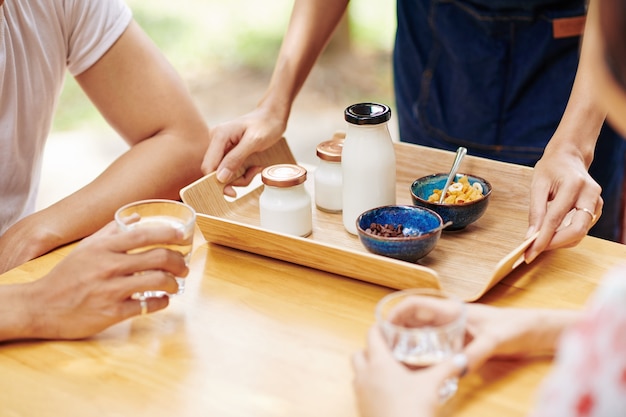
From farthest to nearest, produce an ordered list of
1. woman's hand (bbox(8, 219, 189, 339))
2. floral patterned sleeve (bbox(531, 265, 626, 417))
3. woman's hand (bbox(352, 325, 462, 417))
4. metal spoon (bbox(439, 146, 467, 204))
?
metal spoon (bbox(439, 146, 467, 204)) < woman's hand (bbox(8, 219, 189, 339)) < woman's hand (bbox(352, 325, 462, 417)) < floral patterned sleeve (bbox(531, 265, 626, 417))

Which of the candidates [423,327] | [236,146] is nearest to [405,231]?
[423,327]

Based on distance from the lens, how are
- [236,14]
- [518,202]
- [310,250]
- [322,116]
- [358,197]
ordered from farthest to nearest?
[236,14] → [322,116] → [518,202] → [358,197] → [310,250]

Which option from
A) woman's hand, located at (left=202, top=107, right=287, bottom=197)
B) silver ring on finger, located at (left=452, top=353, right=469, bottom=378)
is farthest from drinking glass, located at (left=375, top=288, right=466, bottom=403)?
woman's hand, located at (left=202, top=107, right=287, bottom=197)

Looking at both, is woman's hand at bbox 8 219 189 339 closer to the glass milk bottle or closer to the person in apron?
the glass milk bottle

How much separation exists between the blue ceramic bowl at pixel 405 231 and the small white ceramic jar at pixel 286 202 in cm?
13

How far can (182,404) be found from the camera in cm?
103

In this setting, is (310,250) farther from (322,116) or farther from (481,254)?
(322,116)

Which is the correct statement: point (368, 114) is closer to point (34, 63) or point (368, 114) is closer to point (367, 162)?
point (367, 162)

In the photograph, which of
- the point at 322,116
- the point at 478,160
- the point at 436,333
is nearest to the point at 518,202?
the point at 478,160

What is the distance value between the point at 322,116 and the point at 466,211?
3371 mm

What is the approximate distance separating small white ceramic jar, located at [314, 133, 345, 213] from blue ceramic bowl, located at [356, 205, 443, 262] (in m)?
0.18

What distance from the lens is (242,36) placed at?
5605mm

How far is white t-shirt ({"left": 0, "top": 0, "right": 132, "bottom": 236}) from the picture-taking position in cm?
165

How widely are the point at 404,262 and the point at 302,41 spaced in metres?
0.88
